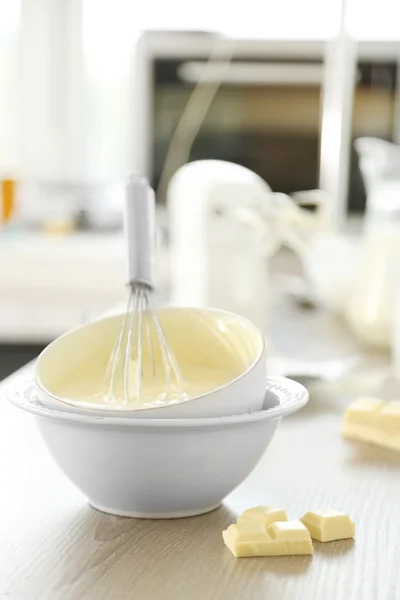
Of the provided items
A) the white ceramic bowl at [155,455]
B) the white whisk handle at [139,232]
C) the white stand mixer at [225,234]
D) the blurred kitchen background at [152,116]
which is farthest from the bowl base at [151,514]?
the blurred kitchen background at [152,116]

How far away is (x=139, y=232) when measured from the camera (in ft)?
1.80

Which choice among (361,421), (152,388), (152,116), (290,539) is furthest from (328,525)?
(152,116)

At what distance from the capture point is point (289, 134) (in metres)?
3.20

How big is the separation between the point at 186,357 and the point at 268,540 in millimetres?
157

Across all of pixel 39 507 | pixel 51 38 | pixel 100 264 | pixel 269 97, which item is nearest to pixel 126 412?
pixel 39 507

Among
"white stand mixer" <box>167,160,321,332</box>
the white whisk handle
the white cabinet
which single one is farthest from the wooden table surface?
the white cabinet

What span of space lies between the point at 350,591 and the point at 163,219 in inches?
115

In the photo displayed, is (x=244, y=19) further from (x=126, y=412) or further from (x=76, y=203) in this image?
(x=126, y=412)

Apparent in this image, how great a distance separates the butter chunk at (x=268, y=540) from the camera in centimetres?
46

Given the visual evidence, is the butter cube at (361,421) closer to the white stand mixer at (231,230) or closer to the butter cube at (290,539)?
the butter cube at (290,539)

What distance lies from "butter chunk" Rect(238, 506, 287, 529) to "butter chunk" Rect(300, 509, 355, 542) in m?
0.01

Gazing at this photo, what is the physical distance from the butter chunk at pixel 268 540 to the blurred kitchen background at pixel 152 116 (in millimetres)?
2344

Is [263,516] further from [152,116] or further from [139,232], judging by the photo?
[152,116]

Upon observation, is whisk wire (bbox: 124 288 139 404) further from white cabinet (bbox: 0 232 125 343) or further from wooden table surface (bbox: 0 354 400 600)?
white cabinet (bbox: 0 232 125 343)
